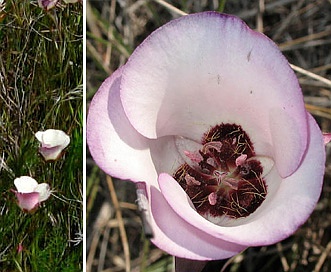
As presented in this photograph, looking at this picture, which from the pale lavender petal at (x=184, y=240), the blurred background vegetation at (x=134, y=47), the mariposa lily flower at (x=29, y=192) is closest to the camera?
the pale lavender petal at (x=184, y=240)

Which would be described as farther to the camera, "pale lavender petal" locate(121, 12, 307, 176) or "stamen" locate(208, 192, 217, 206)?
"stamen" locate(208, 192, 217, 206)

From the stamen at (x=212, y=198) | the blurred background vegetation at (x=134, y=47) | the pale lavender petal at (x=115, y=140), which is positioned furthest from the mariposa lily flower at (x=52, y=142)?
the blurred background vegetation at (x=134, y=47)

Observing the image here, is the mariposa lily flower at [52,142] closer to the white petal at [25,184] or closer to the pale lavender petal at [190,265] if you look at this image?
the white petal at [25,184]

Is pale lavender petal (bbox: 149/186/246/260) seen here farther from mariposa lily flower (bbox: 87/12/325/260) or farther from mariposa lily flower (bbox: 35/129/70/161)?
mariposa lily flower (bbox: 35/129/70/161)

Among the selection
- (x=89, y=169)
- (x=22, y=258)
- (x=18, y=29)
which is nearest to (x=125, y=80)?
(x=18, y=29)

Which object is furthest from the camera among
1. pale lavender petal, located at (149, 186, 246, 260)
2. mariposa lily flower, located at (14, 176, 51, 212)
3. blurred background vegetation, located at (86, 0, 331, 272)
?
blurred background vegetation, located at (86, 0, 331, 272)

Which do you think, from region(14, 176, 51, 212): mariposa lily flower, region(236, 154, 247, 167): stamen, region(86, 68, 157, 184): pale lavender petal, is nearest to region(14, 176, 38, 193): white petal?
region(14, 176, 51, 212): mariposa lily flower

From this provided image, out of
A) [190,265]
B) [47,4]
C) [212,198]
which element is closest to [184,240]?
[190,265]

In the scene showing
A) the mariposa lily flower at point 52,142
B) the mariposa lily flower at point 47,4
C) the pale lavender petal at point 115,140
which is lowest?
the mariposa lily flower at point 52,142

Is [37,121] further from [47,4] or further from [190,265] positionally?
[190,265]

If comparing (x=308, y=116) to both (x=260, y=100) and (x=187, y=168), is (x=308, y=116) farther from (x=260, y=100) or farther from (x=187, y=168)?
(x=187, y=168)
